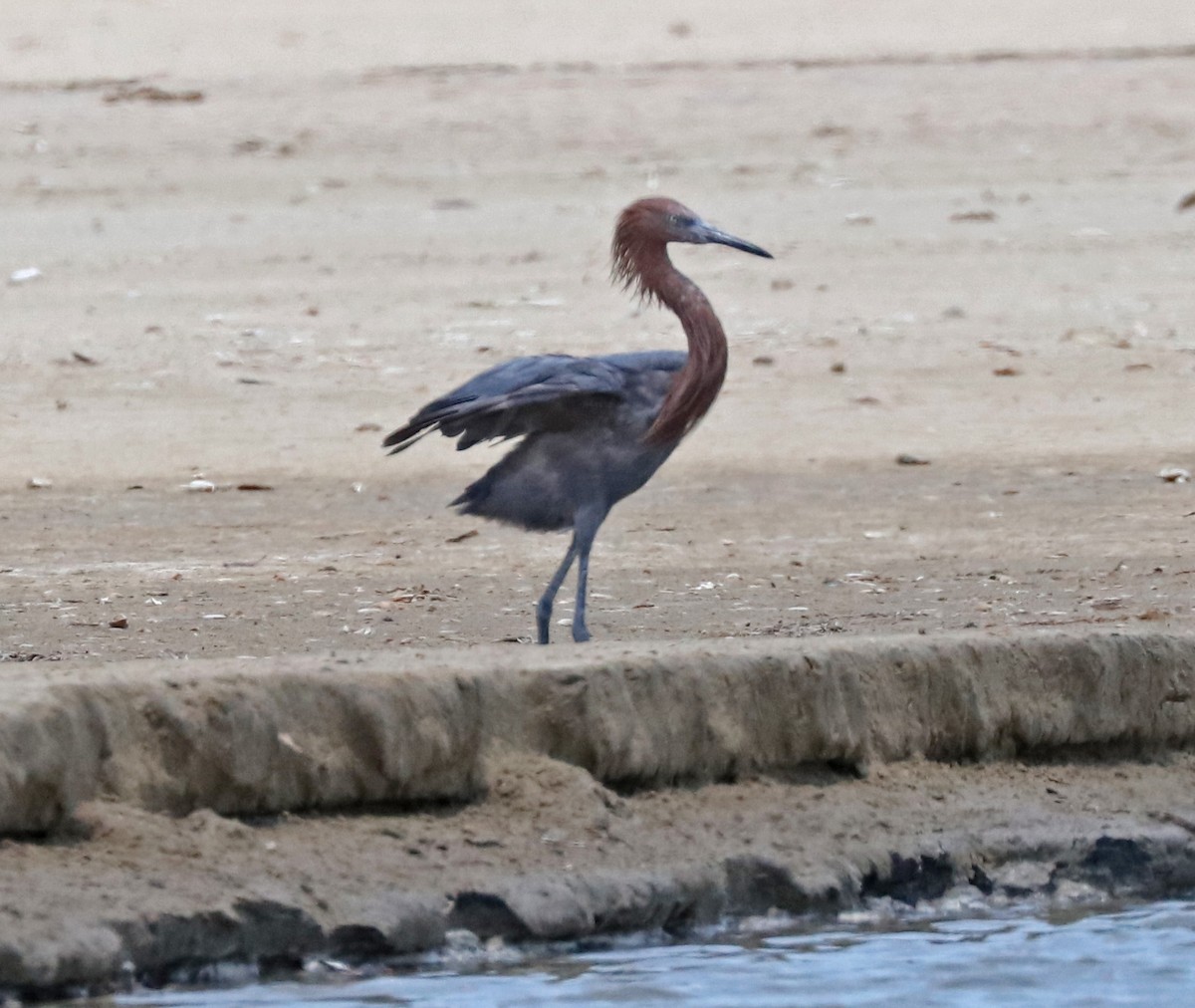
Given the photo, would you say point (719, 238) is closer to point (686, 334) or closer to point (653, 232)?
point (653, 232)

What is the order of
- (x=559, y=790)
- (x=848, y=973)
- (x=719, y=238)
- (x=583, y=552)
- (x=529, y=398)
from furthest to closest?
(x=719, y=238), (x=583, y=552), (x=529, y=398), (x=559, y=790), (x=848, y=973)

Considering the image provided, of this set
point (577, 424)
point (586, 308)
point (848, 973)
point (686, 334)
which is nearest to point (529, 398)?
point (577, 424)

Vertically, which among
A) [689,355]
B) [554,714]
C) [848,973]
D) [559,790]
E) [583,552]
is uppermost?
[689,355]

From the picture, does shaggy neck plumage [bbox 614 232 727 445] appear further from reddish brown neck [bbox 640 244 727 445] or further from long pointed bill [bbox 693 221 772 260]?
long pointed bill [bbox 693 221 772 260]

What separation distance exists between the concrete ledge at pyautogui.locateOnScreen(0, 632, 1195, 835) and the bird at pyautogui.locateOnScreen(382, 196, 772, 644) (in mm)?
924

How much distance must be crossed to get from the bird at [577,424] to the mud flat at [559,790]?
91 cm

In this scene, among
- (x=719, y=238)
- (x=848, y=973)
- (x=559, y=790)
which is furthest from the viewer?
(x=719, y=238)

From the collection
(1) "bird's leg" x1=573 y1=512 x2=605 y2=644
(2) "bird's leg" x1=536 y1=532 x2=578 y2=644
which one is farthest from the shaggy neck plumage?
(2) "bird's leg" x1=536 y1=532 x2=578 y2=644

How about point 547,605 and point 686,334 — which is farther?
point 686,334

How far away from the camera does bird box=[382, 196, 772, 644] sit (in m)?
6.39

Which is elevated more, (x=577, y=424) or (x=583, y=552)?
(x=577, y=424)

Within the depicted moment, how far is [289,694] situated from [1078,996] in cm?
172

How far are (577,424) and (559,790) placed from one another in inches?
56.9

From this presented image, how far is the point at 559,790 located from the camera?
533cm
